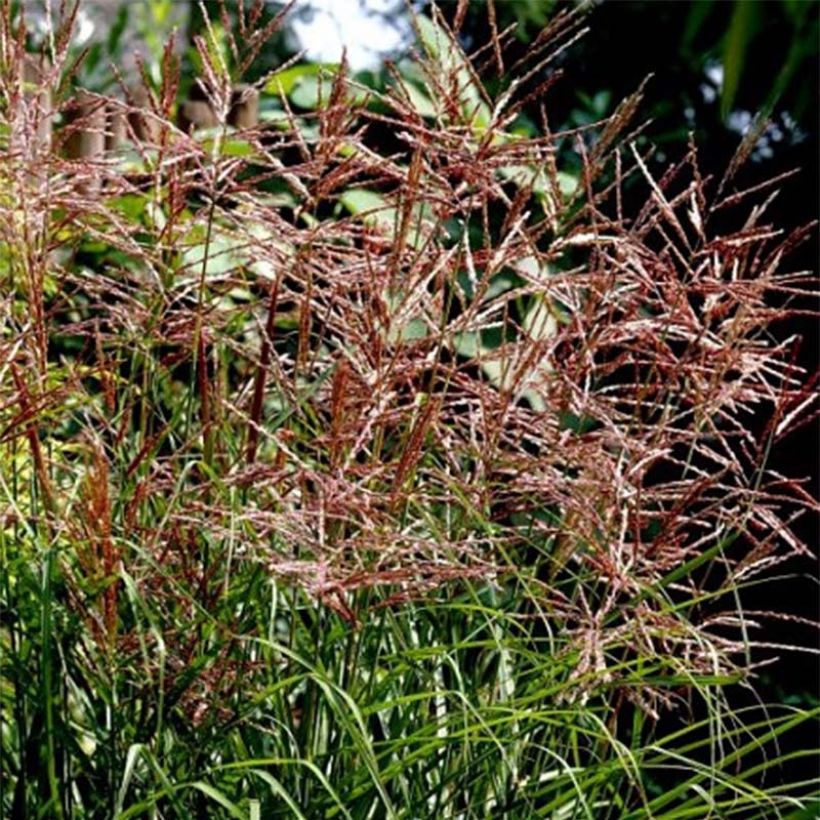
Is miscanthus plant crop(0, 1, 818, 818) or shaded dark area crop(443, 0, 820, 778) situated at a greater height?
miscanthus plant crop(0, 1, 818, 818)

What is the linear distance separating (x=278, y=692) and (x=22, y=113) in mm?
662

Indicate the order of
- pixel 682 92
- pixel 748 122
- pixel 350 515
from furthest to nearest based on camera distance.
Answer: pixel 682 92 < pixel 748 122 < pixel 350 515

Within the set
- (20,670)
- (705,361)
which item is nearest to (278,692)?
(20,670)

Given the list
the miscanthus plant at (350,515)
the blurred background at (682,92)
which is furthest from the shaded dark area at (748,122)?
the miscanthus plant at (350,515)

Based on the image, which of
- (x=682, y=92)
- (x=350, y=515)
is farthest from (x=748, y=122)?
(x=350, y=515)

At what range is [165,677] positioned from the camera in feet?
5.80

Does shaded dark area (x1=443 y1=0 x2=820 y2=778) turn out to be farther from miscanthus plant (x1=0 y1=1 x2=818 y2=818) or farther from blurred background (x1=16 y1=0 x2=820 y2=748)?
miscanthus plant (x1=0 y1=1 x2=818 y2=818)

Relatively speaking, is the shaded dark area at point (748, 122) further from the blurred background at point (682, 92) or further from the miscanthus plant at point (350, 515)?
the miscanthus plant at point (350, 515)

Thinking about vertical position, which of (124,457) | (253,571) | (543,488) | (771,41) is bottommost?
(771,41)

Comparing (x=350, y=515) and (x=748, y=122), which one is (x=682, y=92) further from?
(x=350, y=515)

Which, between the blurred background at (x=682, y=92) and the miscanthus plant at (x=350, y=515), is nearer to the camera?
the miscanthus plant at (x=350, y=515)

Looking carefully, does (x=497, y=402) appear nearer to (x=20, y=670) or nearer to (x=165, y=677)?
(x=165, y=677)

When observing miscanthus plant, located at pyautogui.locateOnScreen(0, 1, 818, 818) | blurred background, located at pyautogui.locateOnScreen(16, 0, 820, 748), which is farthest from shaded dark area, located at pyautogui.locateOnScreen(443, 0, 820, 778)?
miscanthus plant, located at pyautogui.locateOnScreen(0, 1, 818, 818)

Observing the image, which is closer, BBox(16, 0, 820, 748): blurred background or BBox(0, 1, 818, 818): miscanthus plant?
BBox(0, 1, 818, 818): miscanthus plant
